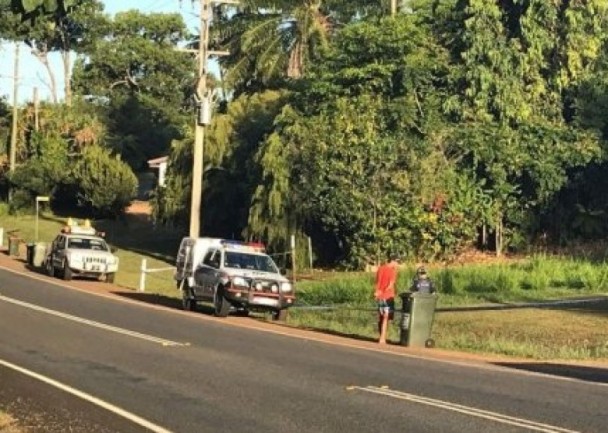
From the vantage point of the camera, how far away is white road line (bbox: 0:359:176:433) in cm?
916

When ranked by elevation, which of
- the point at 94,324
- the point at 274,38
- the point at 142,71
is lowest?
the point at 94,324

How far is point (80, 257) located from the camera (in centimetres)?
3438

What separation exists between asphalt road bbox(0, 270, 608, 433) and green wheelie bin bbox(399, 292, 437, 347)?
1703mm

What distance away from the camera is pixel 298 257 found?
3997cm

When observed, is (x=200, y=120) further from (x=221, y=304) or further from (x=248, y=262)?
(x=221, y=304)

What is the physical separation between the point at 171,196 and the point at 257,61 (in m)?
8.17

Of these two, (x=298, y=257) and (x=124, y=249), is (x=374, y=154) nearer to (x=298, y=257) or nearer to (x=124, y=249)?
(x=298, y=257)

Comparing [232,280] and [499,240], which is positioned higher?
[499,240]

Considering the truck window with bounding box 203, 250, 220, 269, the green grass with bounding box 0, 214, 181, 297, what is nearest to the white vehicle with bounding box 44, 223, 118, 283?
the green grass with bounding box 0, 214, 181, 297

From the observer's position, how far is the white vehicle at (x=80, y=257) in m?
34.3

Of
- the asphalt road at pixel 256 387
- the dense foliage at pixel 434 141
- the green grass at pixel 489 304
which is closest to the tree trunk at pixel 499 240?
the dense foliage at pixel 434 141

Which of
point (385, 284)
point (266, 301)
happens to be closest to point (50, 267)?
point (266, 301)

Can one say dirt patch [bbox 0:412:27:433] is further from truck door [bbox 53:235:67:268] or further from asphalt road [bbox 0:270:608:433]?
truck door [bbox 53:235:67:268]

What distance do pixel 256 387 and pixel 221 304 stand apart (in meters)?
11.9
